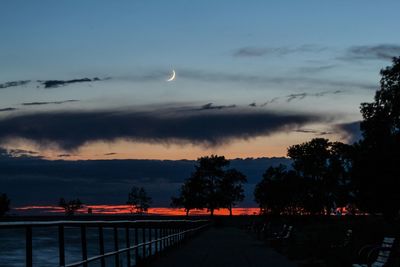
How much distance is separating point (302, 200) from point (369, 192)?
66.3 meters

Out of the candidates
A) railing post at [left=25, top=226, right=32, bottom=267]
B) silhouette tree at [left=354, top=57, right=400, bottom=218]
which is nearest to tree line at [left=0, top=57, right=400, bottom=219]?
silhouette tree at [left=354, top=57, right=400, bottom=218]

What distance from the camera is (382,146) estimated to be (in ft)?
200

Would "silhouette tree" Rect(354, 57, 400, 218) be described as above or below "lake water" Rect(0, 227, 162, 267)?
above

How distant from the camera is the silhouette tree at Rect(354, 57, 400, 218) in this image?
198ft

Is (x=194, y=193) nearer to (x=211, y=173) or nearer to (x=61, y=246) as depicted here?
(x=211, y=173)

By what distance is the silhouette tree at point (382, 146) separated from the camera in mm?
60344

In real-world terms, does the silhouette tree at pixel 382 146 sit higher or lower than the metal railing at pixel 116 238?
higher

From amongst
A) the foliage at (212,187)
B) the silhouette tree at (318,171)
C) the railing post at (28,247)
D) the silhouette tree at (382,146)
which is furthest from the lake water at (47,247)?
the foliage at (212,187)

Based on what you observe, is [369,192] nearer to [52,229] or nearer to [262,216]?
[52,229]

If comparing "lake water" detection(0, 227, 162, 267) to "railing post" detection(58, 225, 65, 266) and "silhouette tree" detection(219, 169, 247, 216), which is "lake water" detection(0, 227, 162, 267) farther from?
"silhouette tree" detection(219, 169, 247, 216)

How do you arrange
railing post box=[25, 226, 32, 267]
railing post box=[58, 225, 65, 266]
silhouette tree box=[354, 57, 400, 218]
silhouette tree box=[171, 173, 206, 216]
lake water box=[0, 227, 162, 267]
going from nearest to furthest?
railing post box=[25, 226, 32, 267]
lake water box=[0, 227, 162, 267]
railing post box=[58, 225, 65, 266]
silhouette tree box=[354, 57, 400, 218]
silhouette tree box=[171, 173, 206, 216]

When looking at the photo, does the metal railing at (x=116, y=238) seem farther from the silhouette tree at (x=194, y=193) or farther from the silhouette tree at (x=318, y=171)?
the silhouette tree at (x=194, y=193)

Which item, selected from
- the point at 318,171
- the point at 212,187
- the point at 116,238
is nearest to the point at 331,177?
the point at 318,171

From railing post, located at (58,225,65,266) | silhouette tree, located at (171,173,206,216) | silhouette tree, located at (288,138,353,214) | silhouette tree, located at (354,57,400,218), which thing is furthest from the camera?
silhouette tree, located at (171,173,206,216)
